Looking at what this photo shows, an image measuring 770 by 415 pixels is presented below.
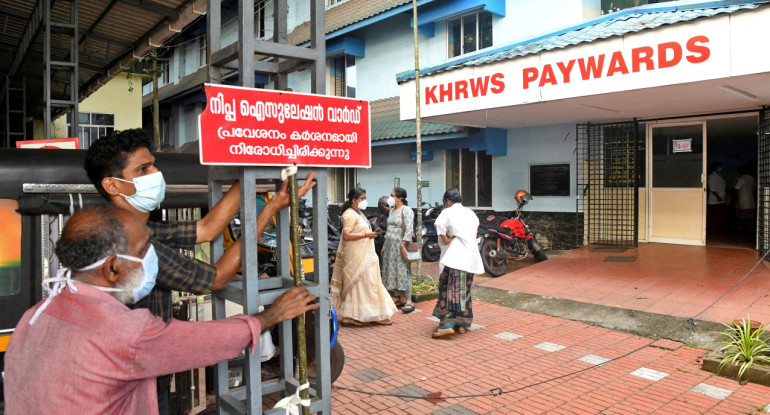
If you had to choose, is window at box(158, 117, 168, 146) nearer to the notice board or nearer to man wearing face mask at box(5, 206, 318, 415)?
the notice board

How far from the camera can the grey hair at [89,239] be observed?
1.81 meters

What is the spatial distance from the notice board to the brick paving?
4850 mm

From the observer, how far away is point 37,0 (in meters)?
8.23

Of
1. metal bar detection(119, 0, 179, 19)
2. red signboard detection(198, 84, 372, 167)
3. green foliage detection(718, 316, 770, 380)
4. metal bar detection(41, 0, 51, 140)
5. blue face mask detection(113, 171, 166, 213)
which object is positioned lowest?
green foliage detection(718, 316, 770, 380)

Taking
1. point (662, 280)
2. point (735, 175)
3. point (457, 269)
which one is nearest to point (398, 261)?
point (457, 269)

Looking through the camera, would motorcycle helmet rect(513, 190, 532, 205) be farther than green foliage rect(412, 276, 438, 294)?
Yes

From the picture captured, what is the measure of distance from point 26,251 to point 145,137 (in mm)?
1762

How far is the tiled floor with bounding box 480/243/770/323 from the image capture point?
6.71 m

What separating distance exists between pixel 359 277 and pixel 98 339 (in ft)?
17.3

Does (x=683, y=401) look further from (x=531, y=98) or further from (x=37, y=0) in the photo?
(x=37, y=0)

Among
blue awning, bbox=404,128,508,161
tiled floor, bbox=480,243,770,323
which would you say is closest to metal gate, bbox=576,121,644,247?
tiled floor, bbox=480,243,770,323

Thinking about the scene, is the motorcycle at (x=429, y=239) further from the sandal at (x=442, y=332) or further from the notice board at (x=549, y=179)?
the sandal at (x=442, y=332)

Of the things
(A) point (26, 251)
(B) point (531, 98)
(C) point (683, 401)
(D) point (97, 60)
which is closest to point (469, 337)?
(C) point (683, 401)

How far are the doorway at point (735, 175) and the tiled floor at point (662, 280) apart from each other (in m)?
1.70
